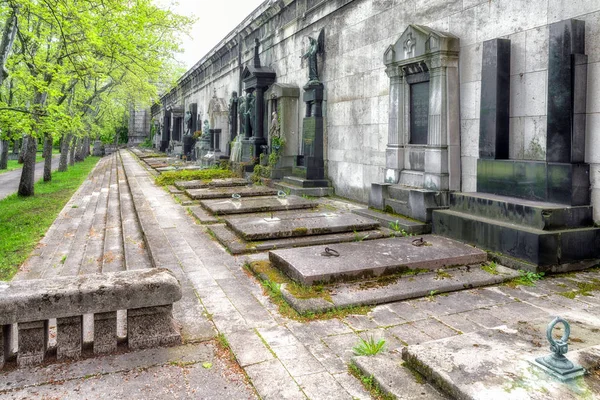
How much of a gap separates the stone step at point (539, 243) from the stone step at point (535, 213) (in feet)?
0.27

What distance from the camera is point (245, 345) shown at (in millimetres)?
3506

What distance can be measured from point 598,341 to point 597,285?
1.71 meters

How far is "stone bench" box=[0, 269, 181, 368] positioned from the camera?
3100mm

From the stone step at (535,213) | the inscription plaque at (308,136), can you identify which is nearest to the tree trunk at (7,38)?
the inscription plaque at (308,136)

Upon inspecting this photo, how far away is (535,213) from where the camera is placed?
5.44 metres

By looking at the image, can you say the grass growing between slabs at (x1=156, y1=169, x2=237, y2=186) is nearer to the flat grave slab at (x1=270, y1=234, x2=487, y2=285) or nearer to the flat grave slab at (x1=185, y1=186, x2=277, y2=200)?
the flat grave slab at (x1=185, y1=186, x2=277, y2=200)

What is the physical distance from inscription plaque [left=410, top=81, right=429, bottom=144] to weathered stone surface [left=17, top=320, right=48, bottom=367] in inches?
261

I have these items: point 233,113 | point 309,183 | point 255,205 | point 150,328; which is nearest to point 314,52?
point 309,183

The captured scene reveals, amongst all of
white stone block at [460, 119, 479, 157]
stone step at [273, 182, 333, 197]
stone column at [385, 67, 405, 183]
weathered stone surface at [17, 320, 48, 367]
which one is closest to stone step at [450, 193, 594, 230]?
white stone block at [460, 119, 479, 157]

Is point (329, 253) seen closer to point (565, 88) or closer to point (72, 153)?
point (565, 88)

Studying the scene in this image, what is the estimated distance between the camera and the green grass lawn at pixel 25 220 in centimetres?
712

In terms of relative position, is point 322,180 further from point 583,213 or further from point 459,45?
point 583,213

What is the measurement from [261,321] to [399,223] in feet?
12.9

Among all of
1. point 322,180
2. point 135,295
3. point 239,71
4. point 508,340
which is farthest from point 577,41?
point 239,71
